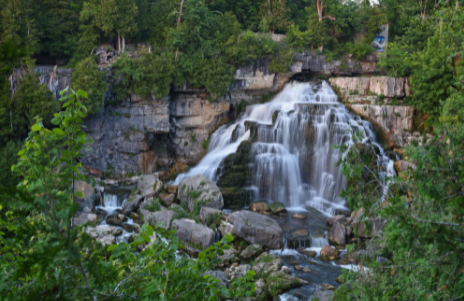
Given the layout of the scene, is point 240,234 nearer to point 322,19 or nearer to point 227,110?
point 227,110

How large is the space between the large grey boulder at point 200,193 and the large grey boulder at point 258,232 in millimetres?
2795

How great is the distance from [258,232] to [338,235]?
3113mm

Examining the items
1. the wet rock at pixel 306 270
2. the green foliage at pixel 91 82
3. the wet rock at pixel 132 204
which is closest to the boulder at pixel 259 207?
the wet rock at pixel 306 270

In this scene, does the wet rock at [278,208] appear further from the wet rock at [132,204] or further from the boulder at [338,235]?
the wet rock at [132,204]

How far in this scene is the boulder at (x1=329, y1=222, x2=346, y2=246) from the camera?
1255cm

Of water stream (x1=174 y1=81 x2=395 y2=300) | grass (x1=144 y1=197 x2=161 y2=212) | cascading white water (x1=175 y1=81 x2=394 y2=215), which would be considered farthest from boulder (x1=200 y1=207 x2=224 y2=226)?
cascading white water (x1=175 y1=81 x2=394 y2=215)

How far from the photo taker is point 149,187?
53.3 ft

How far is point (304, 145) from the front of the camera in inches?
722

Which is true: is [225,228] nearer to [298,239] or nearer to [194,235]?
[194,235]

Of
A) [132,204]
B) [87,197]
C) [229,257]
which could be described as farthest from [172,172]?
[229,257]

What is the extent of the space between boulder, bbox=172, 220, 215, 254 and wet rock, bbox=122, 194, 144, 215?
3306mm

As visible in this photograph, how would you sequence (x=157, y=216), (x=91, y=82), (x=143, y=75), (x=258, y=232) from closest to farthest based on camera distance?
(x=258, y=232) < (x=157, y=216) < (x=91, y=82) < (x=143, y=75)

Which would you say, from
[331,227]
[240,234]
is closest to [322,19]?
[331,227]

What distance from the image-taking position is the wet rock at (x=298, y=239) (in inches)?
493
